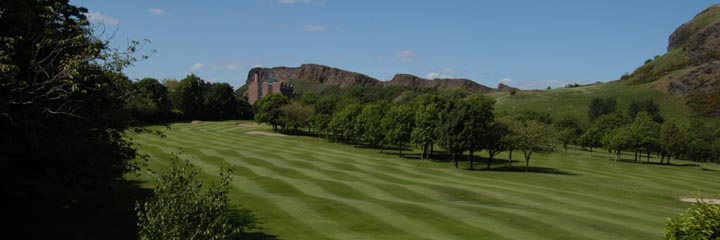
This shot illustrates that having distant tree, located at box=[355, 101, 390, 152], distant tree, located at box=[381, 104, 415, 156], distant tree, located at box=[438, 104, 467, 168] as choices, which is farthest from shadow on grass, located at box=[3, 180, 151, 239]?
distant tree, located at box=[355, 101, 390, 152]

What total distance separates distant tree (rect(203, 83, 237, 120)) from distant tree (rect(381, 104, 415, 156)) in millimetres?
82808

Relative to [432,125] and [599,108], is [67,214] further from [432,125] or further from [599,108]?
[599,108]

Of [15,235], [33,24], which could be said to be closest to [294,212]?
[15,235]

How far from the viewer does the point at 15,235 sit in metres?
17.0

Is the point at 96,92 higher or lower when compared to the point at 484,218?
higher

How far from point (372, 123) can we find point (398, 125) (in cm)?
719

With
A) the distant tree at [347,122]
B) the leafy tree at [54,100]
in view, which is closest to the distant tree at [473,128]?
the distant tree at [347,122]

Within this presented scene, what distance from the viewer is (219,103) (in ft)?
485

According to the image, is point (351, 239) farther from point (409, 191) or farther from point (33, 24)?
point (409, 191)

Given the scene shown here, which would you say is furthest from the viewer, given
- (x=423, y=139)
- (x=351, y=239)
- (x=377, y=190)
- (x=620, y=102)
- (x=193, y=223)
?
(x=620, y=102)

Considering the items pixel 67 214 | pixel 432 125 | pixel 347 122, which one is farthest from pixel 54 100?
pixel 347 122

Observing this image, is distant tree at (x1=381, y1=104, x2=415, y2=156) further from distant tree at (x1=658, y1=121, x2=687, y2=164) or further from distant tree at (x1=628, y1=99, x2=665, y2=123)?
distant tree at (x1=628, y1=99, x2=665, y2=123)

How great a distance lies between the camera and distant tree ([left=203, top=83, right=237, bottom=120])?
146 m

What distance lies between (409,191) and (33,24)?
24.6m
